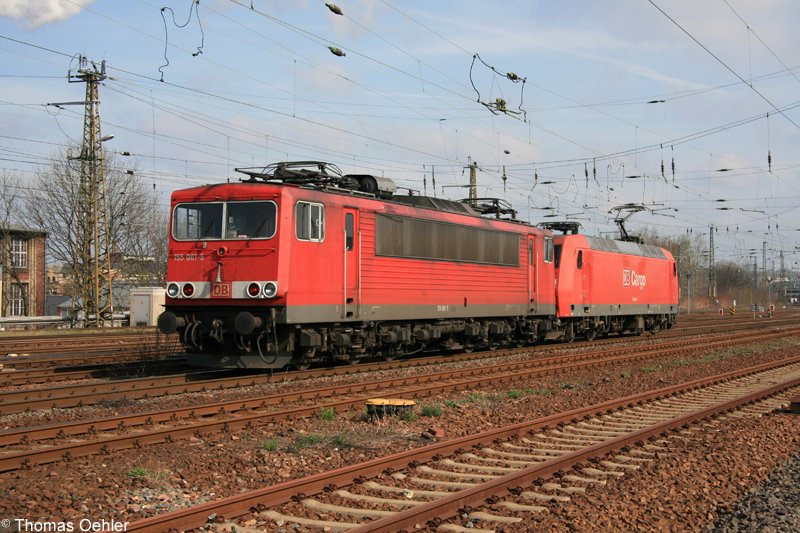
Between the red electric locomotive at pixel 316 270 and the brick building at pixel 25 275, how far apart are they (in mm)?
42278

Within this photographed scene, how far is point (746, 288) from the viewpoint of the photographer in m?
107

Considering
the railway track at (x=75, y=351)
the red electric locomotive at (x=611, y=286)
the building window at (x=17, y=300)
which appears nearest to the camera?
the railway track at (x=75, y=351)

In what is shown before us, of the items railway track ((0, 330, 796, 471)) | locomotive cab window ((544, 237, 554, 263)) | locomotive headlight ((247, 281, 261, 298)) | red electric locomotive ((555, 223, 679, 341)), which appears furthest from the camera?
red electric locomotive ((555, 223, 679, 341))

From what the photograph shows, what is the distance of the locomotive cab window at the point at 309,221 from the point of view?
49.9ft

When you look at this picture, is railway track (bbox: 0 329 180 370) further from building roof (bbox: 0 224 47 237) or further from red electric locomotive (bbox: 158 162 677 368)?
building roof (bbox: 0 224 47 237)

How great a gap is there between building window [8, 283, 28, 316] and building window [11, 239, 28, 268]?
5.54 ft

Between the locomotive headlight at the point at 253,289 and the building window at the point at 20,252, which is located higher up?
the building window at the point at 20,252

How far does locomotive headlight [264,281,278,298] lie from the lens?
14586 mm

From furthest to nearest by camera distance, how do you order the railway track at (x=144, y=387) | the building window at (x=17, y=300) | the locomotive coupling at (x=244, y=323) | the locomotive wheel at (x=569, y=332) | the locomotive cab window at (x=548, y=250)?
1. the building window at (x=17, y=300)
2. the locomotive wheel at (x=569, y=332)
3. the locomotive cab window at (x=548, y=250)
4. the locomotive coupling at (x=244, y=323)
5. the railway track at (x=144, y=387)

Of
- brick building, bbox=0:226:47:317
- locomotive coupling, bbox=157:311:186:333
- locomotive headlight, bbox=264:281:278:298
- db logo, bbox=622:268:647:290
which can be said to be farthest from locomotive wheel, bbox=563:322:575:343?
brick building, bbox=0:226:47:317

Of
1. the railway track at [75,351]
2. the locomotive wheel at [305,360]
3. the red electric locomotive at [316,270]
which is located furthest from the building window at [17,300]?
the locomotive wheel at [305,360]

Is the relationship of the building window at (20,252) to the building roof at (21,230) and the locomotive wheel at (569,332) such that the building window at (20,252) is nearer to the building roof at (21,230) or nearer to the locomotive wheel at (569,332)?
the building roof at (21,230)

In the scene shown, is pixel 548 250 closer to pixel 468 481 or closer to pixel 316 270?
pixel 316 270

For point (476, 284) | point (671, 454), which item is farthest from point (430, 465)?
point (476, 284)
